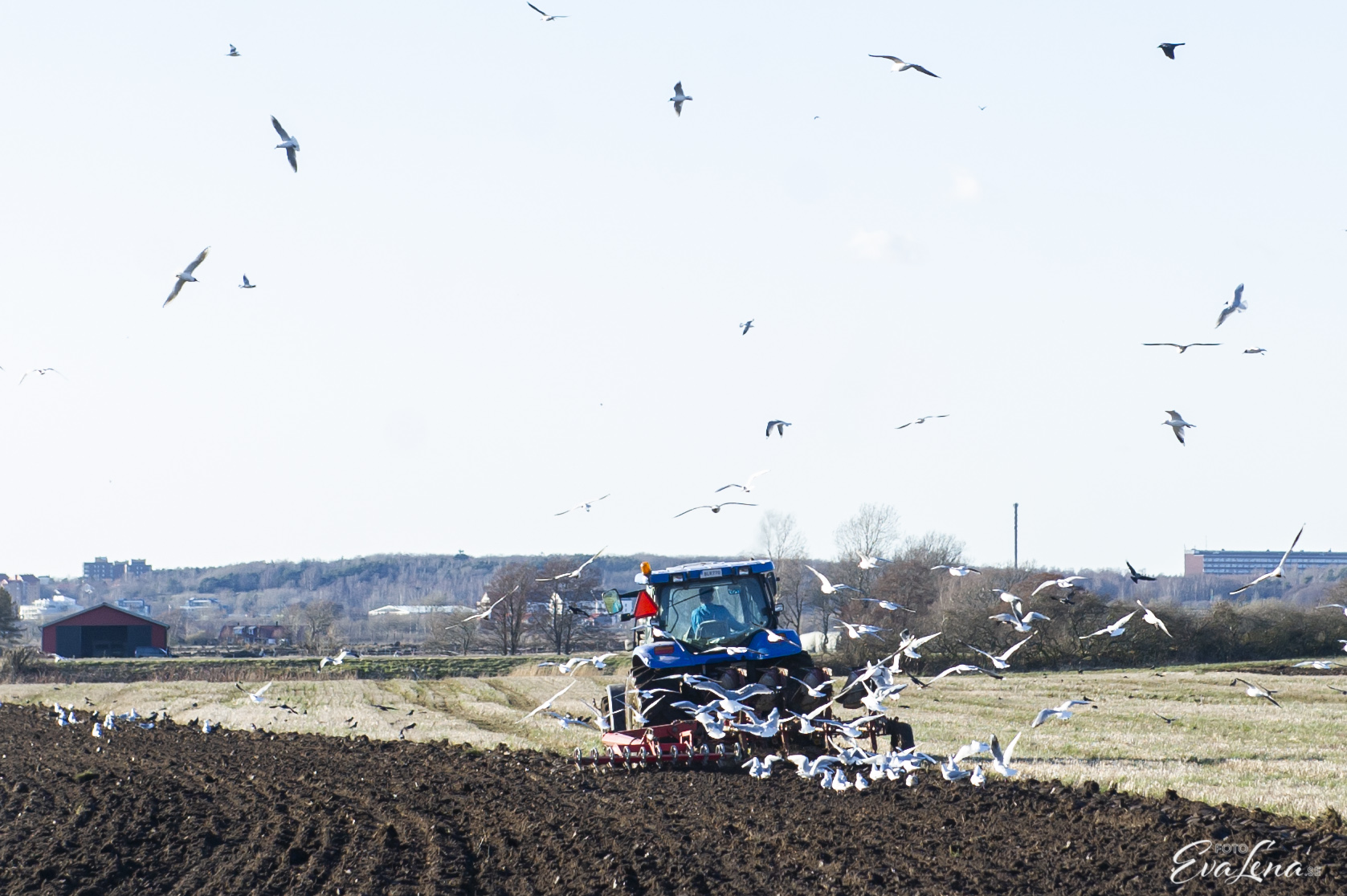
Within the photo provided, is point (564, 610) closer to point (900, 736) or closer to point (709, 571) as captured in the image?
point (709, 571)

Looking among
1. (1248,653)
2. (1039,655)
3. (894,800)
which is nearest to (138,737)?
(894,800)

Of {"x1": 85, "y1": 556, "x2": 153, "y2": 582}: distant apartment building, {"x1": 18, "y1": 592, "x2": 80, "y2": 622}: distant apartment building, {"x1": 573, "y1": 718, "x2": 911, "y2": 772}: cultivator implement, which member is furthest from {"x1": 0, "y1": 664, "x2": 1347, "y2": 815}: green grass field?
{"x1": 85, "y1": 556, "x2": 153, "y2": 582}: distant apartment building

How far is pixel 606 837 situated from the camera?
31.2 feet

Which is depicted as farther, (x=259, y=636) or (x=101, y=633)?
(x=259, y=636)

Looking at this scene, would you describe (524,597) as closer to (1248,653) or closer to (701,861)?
(1248,653)

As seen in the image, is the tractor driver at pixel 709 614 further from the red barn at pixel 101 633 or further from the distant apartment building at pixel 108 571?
the distant apartment building at pixel 108 571

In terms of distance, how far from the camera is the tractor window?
49.1 ft

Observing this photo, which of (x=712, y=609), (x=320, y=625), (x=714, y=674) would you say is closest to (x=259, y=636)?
(x=320, y=625)

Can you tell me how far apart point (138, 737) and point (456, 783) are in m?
8.79

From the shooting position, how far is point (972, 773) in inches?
436

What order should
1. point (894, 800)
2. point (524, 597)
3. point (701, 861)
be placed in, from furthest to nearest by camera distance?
point (524, 597), point (894, 800), point (701, 861)

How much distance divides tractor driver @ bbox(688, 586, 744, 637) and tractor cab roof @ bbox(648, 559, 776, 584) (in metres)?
0.23

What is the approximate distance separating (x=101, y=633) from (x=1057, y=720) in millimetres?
60795

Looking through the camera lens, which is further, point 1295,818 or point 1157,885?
point 1295,818
